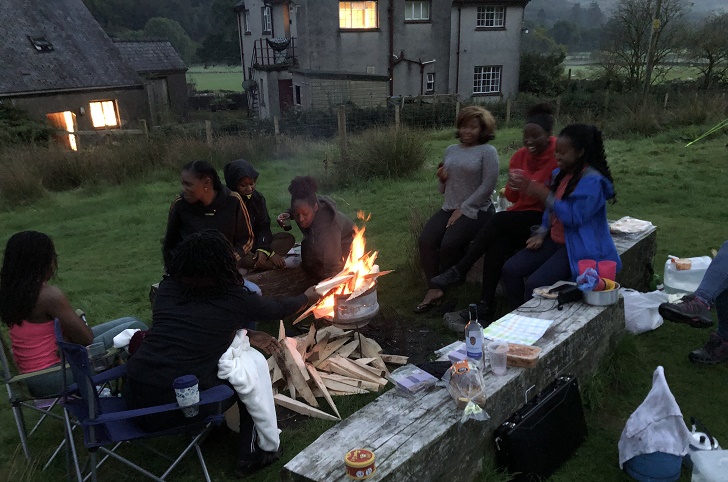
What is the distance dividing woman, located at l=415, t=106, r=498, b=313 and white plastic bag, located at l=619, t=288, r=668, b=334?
145 centimetres

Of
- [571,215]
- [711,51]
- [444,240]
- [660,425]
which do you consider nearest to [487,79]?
[711,51]

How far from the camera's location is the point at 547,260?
4.68m

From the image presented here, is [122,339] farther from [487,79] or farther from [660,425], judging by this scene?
[487,79]

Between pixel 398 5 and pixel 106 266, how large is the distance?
65.7ft

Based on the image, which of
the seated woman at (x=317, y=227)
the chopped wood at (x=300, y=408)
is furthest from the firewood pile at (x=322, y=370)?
the seated woman at (x=317, y=227)

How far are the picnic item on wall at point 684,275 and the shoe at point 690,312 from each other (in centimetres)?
120

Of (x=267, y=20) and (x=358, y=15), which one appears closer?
(x=358, y=15)

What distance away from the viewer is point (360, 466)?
8.26ft

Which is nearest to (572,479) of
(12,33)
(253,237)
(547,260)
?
(547,260)

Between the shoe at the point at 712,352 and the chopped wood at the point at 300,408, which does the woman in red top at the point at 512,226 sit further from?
the chopped wood at the point at 300,408

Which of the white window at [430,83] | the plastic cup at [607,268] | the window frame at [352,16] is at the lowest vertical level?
the plastic cup at [607,268]

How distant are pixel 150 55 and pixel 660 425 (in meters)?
32.1

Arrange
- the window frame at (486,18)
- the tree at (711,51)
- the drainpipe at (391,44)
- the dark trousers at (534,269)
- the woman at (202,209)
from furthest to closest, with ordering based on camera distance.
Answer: the window frame at (486,18), the tree at (711,51), the drainpipe at (391,44), the woman at (202,209), the dark trousers at (534,269)

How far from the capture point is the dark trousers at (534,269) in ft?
15.0
